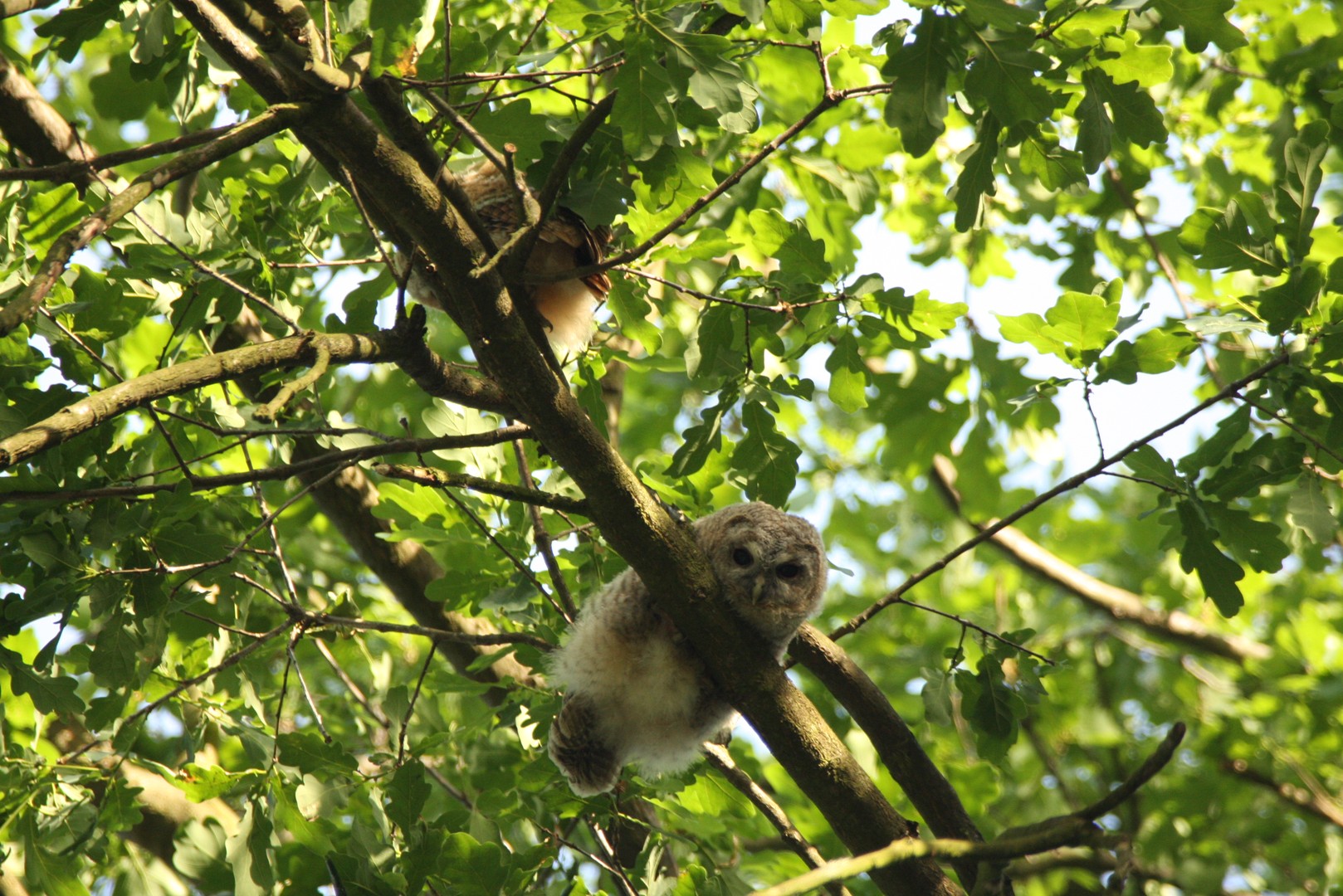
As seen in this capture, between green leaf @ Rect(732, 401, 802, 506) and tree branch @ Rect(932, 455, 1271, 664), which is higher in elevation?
tree branch @ Rect(932, 455, 1271, 664)

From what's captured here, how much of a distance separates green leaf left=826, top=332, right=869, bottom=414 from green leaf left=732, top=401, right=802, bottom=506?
247 millimetres

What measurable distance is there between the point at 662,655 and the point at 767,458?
1.94ft

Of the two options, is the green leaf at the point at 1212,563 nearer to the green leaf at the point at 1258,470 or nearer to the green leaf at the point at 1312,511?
the green leaf at the point at 1258,470

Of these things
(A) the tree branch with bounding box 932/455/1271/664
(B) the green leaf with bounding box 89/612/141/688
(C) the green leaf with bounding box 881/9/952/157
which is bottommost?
(B) the green leaf with bounding box 89/612/141/688

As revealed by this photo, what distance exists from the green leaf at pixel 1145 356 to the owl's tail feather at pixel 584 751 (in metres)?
1.61

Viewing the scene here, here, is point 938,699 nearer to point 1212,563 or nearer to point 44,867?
point 1212,563

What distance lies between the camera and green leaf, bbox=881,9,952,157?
1.92 m

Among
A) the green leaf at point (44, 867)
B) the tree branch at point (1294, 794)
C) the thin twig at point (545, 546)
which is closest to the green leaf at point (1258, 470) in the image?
the thin twig at point (545, 546)

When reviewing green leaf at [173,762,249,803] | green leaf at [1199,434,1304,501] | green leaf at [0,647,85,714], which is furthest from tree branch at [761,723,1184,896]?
green leaf at [0,647,85,714]

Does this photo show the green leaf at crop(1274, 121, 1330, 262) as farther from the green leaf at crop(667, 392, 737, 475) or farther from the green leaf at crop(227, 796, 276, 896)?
the green leaf at crop(227, 796, 276, 896)

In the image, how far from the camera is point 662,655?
8.52 feet

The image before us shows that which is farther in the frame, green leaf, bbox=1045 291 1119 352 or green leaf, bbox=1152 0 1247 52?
green leaf, bbox=1045 291 1119 352

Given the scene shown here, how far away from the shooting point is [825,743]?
7.97 ft

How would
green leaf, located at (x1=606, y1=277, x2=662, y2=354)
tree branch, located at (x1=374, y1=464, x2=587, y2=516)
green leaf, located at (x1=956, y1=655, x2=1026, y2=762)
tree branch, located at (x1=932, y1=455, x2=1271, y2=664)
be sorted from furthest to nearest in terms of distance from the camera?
tree branch, located at (x1=932, y1=455, x2=1271, y2=664), green leaf, located at (x1=956, y1=655, x2=1026, y2=762), green leaf, located at (x1=606, y1=277, x2=662, y2=354), tree branch, located at (x1=374, y1=464, x2=587, y2=516)
